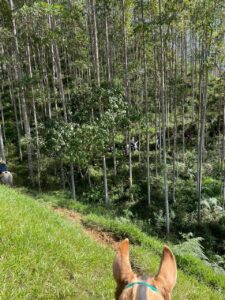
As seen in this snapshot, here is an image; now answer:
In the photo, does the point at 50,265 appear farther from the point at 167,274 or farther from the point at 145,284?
the point at 145,284

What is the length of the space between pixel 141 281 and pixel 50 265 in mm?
2467

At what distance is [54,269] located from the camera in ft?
10.6

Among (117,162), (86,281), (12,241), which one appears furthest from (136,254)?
(117,162)

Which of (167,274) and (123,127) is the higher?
(167,274)

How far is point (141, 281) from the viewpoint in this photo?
44.0 inches

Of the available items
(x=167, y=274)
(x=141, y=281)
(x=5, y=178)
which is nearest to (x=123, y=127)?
(x=5, y=178)

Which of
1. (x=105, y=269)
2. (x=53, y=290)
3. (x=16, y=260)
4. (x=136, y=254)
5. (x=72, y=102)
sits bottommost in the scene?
(x=136, y=254)

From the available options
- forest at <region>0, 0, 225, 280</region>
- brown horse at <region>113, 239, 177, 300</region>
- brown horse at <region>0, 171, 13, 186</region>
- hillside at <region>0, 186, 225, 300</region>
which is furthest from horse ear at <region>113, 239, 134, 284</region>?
brown horse at <region>0, 171, 13, 186</region>

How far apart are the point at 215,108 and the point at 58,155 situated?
1519 centimetres

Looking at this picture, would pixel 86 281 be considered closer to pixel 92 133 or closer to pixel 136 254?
pixel 136 254

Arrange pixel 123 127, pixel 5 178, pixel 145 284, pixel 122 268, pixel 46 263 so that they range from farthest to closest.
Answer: pixel 123 127, pixel 5 178, pixel 46 263, pixel 122 268, pixel 145 284

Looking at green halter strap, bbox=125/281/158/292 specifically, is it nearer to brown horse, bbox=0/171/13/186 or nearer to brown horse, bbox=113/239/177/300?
brown horse, bbox=113/239/177/300

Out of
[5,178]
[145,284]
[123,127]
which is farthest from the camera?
[123,127]

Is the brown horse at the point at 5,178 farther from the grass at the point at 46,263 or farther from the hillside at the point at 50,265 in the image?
the grass at the point at 46,263
